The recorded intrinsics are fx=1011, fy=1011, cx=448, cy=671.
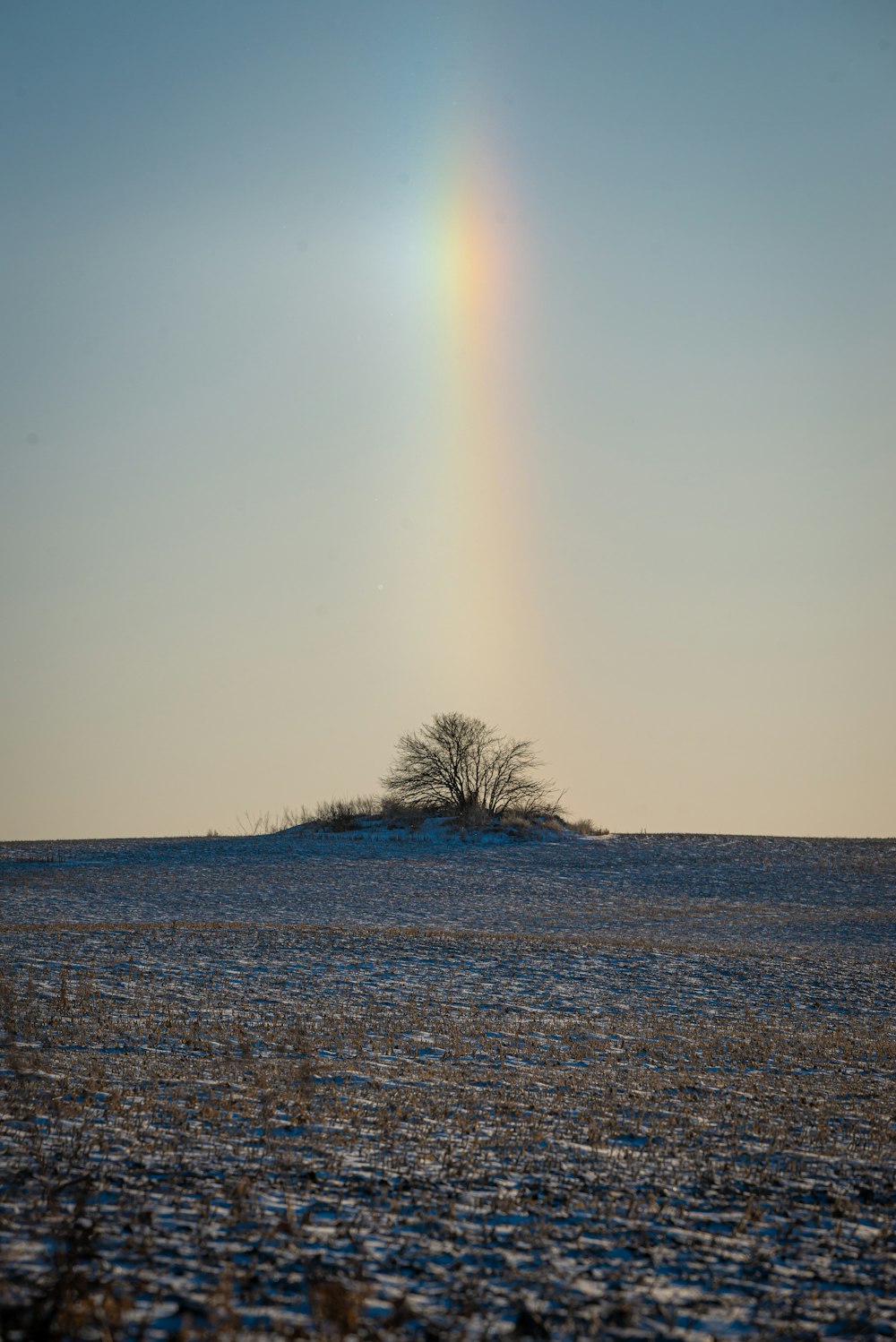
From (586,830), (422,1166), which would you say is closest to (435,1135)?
(422,1166)

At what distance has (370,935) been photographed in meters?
21.0

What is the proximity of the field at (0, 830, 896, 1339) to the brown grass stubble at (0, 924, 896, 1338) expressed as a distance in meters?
0.03

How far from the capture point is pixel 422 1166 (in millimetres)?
7148

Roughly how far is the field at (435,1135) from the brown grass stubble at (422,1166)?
1.1 inches

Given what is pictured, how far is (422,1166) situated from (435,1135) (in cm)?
→ 88

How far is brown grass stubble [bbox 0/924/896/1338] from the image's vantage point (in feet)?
16.2

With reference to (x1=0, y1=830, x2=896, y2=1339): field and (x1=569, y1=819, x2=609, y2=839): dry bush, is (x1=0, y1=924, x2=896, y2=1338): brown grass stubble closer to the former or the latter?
(x1=0, y1=830, x2=896, y2=1339): field

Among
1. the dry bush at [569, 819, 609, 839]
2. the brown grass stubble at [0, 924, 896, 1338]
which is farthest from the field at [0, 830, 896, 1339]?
the dry bush at [569, 819, 609, 839]

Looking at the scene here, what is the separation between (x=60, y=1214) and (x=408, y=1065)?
551 cm

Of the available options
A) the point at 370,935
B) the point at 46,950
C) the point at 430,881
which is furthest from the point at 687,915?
the point at 46,950

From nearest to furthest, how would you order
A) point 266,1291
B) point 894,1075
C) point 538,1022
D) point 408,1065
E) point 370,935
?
point 266,1291 < point 408,1065 < point 894,1075 < point 538,1022 < point 370,935

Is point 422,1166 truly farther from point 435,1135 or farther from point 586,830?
point 586,830

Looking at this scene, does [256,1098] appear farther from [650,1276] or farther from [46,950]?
[46,950]

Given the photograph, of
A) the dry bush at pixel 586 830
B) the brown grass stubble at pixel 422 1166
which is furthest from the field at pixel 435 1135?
the dry bush at pixel 586 830
